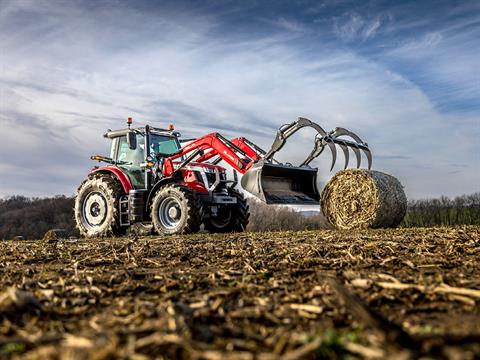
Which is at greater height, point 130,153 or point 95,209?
point 130,153

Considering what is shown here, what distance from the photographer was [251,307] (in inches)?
122

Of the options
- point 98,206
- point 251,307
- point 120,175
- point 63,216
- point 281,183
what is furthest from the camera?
point 63,216

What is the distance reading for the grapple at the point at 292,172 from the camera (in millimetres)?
11227

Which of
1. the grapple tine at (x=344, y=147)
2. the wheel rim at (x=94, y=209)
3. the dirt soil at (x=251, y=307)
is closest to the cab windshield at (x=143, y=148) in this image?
the wheel rim at (x=94, y=209)

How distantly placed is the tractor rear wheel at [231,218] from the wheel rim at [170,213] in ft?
3.47

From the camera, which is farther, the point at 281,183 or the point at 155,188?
the point at 155,188

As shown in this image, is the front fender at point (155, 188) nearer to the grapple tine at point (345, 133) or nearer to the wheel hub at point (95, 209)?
the wheel hub at point (95, 209)

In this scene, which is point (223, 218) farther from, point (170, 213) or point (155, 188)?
point (155, 188)

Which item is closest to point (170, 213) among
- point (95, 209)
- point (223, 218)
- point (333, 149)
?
point (223, 218)

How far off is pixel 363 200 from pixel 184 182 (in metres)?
4.00

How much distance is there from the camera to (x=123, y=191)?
1356cm

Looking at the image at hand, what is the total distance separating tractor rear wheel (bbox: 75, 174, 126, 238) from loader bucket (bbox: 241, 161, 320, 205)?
12.1 ft

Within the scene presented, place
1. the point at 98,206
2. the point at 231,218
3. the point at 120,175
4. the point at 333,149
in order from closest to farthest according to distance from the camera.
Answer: the point at 333,149
the point at 231,218
the point at 120,175
the point at 98,206

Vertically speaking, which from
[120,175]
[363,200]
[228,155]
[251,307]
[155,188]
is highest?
[228,155]
